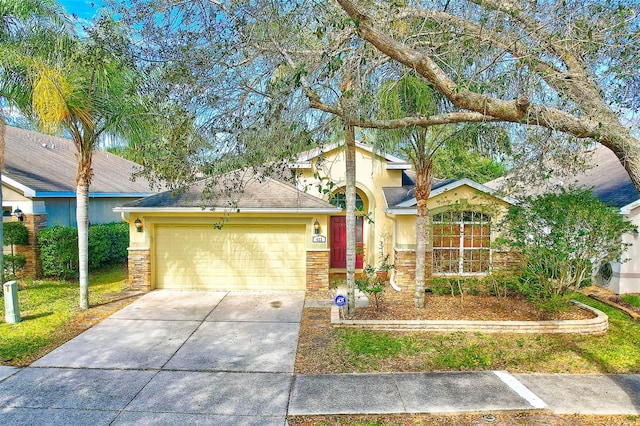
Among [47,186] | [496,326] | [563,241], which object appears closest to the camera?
[496,326]

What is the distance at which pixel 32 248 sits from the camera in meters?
11.7

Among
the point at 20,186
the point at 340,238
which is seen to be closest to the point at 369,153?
the point at 340,238

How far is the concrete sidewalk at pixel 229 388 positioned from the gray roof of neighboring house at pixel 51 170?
16.5ft

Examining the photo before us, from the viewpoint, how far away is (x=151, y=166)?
7695 millimetres

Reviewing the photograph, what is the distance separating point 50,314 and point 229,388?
19.6ft

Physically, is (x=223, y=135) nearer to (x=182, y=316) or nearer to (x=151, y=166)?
(x=151, y=166)

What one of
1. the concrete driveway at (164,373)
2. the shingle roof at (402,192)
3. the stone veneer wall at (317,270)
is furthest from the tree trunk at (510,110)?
the stone veneer wall at (317,270)

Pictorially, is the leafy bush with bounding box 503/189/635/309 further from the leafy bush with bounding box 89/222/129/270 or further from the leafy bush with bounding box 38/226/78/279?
the leafy bush with bounding box 89/222/129/270

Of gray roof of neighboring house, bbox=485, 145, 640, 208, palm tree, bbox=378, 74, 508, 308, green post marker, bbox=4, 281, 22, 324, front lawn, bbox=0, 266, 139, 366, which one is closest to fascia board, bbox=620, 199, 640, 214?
gray roof of neighboring house, bbox=485, 145, 640, 208

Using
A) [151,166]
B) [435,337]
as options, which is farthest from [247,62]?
[435,337]

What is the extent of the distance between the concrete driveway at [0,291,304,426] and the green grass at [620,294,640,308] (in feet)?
30.0

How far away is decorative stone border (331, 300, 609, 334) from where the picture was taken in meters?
7.78

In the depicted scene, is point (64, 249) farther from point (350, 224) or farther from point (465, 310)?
point (465, 310)

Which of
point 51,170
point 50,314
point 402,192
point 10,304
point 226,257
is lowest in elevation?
point 50,314
